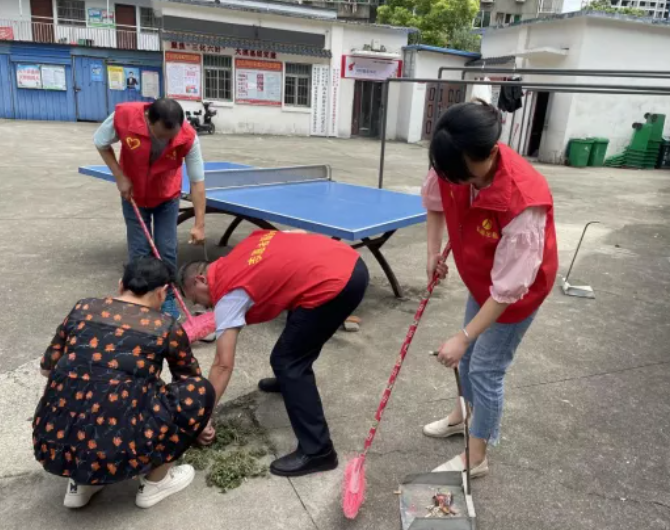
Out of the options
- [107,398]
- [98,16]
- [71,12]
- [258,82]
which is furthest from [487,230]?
[71,12]

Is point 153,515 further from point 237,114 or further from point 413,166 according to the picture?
point 237,114

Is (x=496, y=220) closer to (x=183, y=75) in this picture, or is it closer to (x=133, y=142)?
(x=133, y=142)

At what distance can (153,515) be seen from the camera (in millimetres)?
2184

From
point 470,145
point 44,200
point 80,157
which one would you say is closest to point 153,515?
point 470,145

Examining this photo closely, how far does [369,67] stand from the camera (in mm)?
20391

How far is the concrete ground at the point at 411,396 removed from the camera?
227 centimetres

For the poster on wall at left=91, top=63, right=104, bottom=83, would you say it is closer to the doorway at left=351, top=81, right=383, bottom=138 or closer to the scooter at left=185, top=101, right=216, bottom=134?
the scooter at left=185, top=101, right=216, bottom=134

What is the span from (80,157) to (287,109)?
9372 millimetres

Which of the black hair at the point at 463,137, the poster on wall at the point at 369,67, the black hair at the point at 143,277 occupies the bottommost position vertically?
the black hair at the point at 143,277

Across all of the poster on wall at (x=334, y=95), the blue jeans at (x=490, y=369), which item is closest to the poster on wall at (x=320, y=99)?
the poster on wall at (x=334, y=95)

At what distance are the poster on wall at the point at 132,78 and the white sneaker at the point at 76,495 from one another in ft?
64.6

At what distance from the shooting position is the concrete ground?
2.27m

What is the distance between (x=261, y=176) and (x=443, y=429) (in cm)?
348

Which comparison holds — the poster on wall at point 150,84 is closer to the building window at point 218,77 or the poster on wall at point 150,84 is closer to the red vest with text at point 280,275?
the building window at point 218,77
